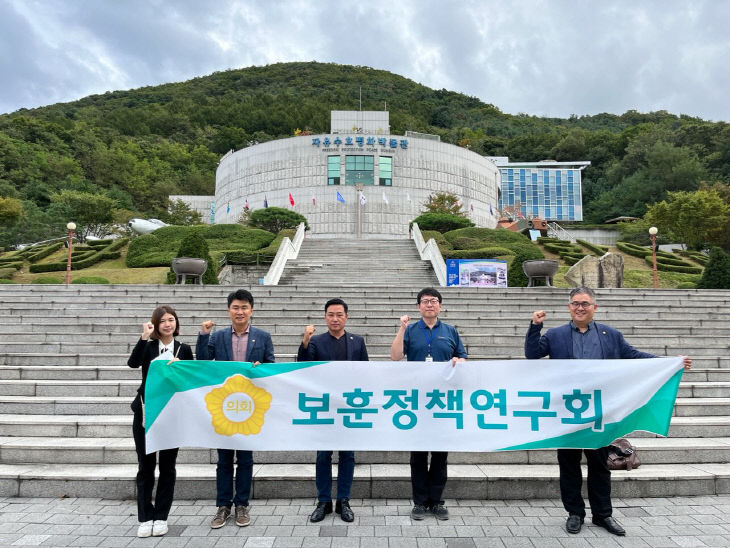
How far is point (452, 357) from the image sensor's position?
4.11 metres

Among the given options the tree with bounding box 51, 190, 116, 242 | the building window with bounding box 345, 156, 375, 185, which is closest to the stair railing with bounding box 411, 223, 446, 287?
the building window with bounding box 345, 156, 375, 185

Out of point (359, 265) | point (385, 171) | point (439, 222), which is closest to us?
point (359, 265)

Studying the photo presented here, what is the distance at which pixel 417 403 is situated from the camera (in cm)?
407

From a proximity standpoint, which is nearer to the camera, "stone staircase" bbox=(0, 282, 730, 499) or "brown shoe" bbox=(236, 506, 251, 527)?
"brown shoe" bbox=(236, 506, 251, 527)

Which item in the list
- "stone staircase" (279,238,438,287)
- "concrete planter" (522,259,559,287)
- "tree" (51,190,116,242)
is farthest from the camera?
"tree" (51,190,116,242)

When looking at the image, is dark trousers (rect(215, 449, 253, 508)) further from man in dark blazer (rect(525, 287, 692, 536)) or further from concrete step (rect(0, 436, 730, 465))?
man in dark blazer (rect(525, 287, 692, 536))

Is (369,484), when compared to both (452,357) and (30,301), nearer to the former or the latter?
(452,357)

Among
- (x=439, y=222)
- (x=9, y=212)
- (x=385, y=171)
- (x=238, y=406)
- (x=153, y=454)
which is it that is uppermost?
(x=385, y=171)

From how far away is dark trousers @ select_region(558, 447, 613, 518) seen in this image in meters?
3.66

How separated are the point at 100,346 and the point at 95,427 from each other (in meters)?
2.87

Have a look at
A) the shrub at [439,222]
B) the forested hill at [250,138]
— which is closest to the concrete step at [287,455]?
the shrub at [439,222]

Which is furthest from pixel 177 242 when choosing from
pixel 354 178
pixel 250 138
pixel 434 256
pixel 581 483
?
pixel 250 138

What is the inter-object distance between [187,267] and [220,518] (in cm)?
993

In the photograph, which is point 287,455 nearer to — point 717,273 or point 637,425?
point 637,425
